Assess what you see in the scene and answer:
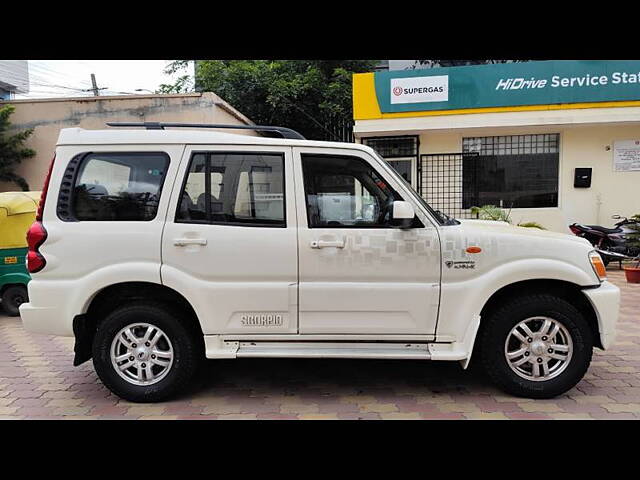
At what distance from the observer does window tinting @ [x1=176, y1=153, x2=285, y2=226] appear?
376 centimetres

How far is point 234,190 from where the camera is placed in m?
3.79

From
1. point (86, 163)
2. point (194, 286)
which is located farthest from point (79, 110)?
point (194, 286)

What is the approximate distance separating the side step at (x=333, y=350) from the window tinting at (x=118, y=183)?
1.40 meters

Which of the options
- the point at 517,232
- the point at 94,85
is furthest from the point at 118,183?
the point at 94,85

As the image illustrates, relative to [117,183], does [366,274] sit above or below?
below

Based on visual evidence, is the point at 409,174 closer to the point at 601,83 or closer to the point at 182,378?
the point at 601,83

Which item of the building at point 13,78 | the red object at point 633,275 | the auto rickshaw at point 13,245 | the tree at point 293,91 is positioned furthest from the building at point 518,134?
the building at point 13,78

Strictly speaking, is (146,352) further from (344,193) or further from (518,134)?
(518,134)

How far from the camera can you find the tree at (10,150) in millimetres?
11039

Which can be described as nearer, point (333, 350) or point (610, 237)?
point (333, 350)

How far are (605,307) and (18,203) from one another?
24.0ft

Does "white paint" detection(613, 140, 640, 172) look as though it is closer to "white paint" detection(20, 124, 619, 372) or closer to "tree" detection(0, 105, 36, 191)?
"white paint" detection(20, 124, 619, 372)

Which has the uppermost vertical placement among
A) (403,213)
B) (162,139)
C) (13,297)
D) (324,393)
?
(162,139)

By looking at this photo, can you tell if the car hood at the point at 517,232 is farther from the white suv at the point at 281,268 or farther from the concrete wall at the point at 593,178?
the concrete wall at the point at 593,178
